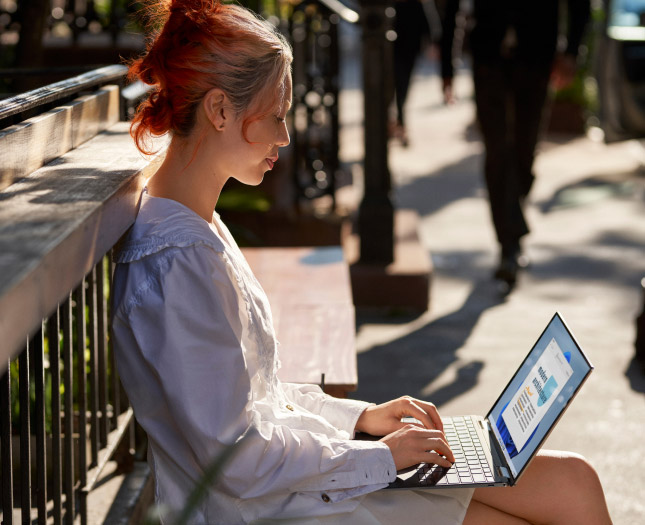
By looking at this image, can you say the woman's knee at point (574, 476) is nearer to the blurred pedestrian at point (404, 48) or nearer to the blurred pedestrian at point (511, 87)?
the blurred pedestrian at point (511, 87)

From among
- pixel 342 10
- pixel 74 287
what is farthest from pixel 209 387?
pixel 342 10

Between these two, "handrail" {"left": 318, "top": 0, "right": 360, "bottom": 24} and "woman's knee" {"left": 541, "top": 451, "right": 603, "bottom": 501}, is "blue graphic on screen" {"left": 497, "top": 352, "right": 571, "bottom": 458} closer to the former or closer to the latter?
"woman's knee" {"left": 541, "top": 451, "right": 603, "bottom": 501}

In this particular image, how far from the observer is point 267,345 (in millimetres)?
2369


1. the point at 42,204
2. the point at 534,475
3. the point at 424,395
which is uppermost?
the point at 42,204

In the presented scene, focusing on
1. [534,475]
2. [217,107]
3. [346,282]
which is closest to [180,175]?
[217,107]

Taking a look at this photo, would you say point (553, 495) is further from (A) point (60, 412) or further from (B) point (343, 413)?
(A) point (60, 412)

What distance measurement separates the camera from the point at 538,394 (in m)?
2.48

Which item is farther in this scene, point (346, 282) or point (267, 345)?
point (346, 282)

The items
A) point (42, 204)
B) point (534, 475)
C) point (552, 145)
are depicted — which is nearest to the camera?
point (42, 204)

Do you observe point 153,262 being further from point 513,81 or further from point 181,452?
point 513,81

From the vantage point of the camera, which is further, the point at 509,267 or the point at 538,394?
the point at 509,267

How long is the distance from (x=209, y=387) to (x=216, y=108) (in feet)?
2.05

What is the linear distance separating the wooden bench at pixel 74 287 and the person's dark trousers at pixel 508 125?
2381 millimetres

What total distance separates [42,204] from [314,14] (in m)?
5.86
